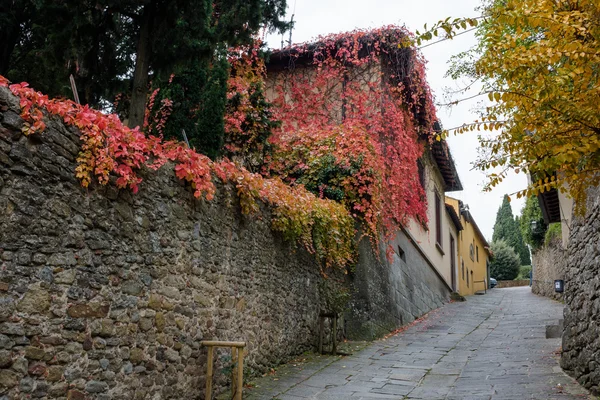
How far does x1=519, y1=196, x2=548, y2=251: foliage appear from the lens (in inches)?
769

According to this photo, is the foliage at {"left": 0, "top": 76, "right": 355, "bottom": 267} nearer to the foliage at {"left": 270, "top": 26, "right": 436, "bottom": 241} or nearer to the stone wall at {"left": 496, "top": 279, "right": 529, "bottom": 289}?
the foliage at {"left": 270, "top": 26, "right": 436, "bottom": 241}

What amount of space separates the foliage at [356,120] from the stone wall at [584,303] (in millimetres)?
4266

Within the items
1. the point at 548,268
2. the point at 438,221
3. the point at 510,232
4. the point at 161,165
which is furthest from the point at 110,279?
the point at 510,232

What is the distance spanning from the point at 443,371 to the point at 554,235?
503 inches

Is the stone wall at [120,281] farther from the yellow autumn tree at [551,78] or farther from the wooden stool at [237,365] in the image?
the yellow autumn tree at [551,78]

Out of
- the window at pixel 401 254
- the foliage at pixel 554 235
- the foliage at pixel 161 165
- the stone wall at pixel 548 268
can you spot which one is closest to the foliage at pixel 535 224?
the stone wall at pixel 548 268

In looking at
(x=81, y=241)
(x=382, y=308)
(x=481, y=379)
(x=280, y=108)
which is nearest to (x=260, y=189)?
(x=81, y=241)

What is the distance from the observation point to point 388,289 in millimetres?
11156

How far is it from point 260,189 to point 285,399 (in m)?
2.55

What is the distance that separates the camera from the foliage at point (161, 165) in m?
3.90

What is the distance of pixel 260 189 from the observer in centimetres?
694

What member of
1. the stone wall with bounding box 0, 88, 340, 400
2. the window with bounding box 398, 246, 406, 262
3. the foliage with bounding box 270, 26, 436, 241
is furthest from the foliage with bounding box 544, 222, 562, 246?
the stone wall with bounding box 0, 88, 340, 400

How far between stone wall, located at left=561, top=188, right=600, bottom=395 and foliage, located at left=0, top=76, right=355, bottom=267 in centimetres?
360

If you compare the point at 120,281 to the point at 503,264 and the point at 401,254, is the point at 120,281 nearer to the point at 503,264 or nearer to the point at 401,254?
the point at 401,254
